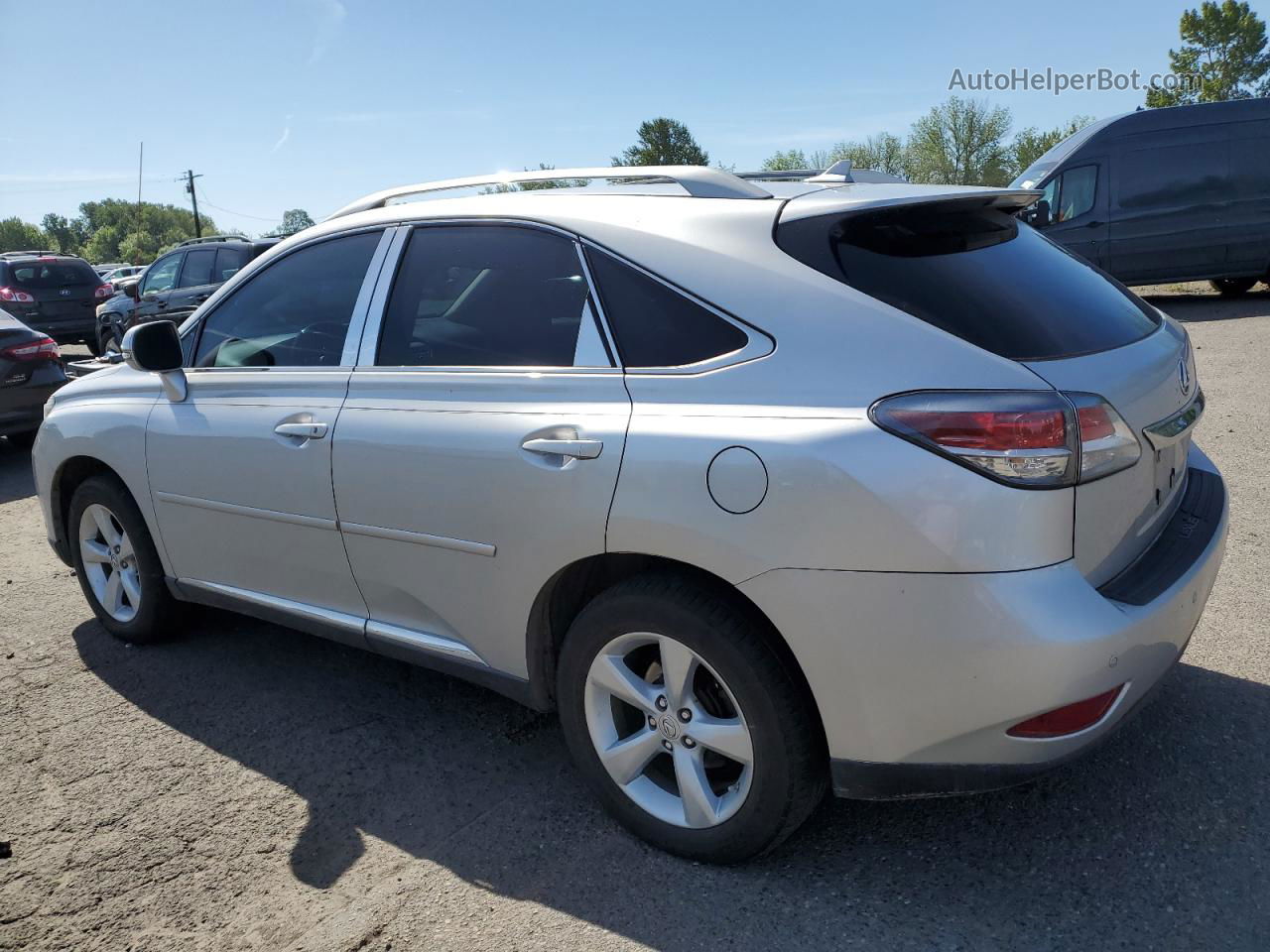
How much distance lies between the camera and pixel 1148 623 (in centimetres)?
232

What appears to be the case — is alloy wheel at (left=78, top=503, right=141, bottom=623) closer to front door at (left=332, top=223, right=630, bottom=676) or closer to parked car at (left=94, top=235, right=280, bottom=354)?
front door at (left=332, top=223, right=630, bottom=676)

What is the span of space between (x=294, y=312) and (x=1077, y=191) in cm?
1218

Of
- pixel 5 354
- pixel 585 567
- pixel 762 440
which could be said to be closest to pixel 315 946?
pixel 585 567

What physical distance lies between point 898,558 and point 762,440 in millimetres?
407

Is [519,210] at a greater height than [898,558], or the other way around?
[519,210]

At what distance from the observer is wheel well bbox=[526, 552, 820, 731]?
2566mm

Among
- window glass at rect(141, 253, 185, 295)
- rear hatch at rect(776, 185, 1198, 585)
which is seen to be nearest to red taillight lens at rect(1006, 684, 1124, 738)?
rear hatch at rect(776, 185, 1198, 585)

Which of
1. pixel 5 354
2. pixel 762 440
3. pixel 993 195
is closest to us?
pixel 762 440

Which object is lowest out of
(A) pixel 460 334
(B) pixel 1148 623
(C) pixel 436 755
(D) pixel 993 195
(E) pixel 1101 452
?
(C) pixel 436 755

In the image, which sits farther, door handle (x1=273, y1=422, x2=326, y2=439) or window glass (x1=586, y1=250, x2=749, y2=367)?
door handle (x1=273, y1=422, x2=326, y2=439)

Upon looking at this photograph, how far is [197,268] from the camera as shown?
1550 centimetres

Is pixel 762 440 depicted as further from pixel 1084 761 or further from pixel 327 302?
pixel 327 302

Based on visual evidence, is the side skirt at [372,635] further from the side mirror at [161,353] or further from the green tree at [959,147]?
the green tree at [959,147]

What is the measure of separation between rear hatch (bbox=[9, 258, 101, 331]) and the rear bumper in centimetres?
1761
